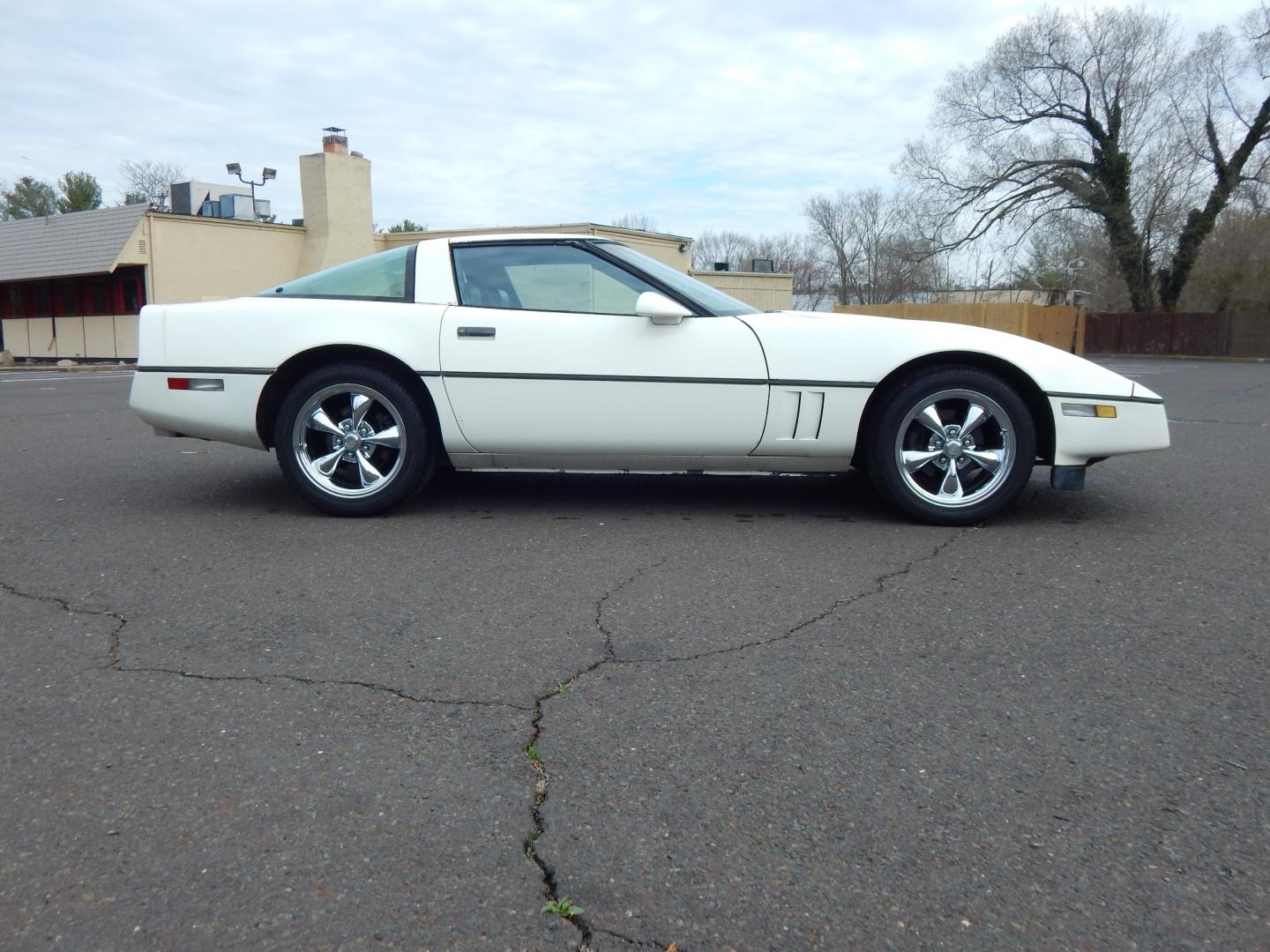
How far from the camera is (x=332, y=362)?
16.5 feet

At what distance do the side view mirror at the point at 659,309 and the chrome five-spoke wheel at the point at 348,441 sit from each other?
1.27m

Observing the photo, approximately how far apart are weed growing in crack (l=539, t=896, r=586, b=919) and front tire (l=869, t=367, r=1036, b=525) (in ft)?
10.8

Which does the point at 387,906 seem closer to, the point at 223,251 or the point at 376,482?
the point at 376,482

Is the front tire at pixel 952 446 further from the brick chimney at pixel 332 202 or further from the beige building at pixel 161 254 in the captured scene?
the brick chimney at pixel 332 202

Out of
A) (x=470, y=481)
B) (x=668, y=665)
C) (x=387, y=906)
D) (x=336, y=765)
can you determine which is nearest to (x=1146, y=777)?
(x=668, y=665)

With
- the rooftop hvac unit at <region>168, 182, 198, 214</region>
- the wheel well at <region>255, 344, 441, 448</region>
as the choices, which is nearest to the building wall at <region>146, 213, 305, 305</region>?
the rooftop hvac unit at <region>168, 182, 198, 214</region>

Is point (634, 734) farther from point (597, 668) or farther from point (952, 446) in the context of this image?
point (952, 446)

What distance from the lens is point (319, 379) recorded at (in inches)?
195

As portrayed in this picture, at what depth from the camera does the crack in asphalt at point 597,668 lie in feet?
6.13

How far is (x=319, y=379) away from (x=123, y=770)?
2781mm

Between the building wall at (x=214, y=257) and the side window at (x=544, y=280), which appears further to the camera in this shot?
the building wall at (x=214, y=257)

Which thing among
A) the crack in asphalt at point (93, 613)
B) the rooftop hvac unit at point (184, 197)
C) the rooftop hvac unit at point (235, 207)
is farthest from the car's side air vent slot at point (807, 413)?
the rooftop hvac unit at point (184, 197)

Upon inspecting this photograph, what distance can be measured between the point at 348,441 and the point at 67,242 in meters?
26.9

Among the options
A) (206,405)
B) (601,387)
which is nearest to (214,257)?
(206,405)
